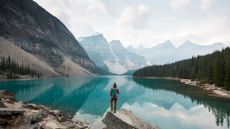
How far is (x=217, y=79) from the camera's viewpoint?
3393 inches

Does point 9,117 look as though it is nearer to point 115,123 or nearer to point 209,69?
point 115,123

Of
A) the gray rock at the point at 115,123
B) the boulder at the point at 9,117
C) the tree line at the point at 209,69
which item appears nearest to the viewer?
the boulder at the point at 9,117

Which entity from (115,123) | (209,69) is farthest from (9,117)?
(209,69)

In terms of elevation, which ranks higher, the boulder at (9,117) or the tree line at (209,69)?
the tree line at (209,69)

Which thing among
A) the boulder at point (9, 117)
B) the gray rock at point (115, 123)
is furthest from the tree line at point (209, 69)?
the boulder at point (9, 117)

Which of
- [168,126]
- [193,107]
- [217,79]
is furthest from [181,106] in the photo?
[217,79]

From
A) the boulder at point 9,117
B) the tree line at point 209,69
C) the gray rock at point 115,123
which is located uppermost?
the tree line at point 209,69

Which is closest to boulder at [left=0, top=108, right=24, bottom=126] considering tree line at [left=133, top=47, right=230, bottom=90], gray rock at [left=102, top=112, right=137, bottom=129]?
gray rock at [left=102, top=112, right=137, bottom=129]

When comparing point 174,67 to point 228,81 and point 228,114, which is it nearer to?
point 228,81

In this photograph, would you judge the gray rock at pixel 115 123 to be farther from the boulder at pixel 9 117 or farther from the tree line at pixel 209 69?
the tree line at pixel 209 69

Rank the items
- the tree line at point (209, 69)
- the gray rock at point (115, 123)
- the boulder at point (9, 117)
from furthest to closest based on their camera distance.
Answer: the tree line at point (209, 69), the gray rock at point (115, 123), the boulder at point (9, 117)

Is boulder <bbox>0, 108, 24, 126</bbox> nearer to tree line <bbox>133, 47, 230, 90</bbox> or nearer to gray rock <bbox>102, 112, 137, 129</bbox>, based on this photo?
gray rock <bbox>102, 112, 137, 129</bbox>

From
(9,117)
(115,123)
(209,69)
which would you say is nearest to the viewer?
(9,117)

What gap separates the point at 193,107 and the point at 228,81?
32450 millimetres
